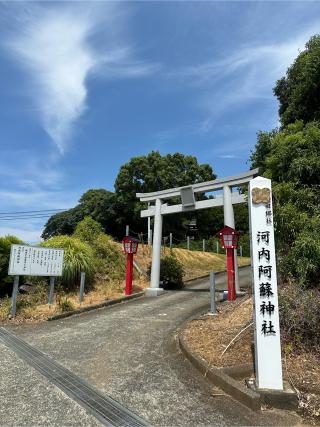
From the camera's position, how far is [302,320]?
211 inches

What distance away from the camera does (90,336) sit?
25.0 feet

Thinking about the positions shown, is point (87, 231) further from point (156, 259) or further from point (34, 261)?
point (34, 261)

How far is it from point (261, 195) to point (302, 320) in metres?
1.90

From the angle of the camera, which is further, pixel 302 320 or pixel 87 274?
pixel 87 274

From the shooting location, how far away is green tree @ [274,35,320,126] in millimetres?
→ 12750

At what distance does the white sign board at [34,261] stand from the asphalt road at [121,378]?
1637 mm

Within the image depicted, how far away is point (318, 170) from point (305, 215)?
6.26ft

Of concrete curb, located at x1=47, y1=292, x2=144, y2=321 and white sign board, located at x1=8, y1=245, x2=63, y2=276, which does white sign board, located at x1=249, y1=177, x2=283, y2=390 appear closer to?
concrete curb, located at x1=47, y1=292, x2=144, y2=321

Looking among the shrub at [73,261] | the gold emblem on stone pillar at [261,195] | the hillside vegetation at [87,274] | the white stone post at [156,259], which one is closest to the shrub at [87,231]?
the hillside vegetation at [87,274]

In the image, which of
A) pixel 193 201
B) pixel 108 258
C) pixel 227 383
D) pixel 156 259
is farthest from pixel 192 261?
pixel 227 383

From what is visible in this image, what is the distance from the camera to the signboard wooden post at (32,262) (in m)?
9.73

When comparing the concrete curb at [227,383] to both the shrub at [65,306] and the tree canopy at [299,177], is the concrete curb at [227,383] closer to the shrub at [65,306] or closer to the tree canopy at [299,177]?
the tree canopy at [299,177]

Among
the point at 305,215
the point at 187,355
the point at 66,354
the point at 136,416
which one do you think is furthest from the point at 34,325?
the point at 305,215

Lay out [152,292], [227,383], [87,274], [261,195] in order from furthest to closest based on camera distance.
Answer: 1. [152,292]
2. [87,274]
3. [261,195]
4. [227,383]
